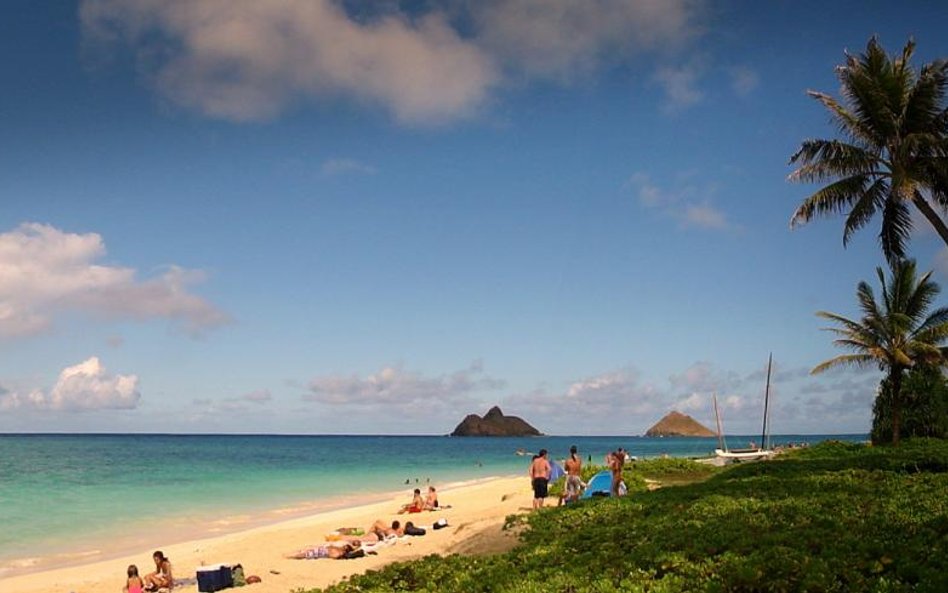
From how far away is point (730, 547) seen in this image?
10.0 meters

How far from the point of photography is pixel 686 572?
918cm

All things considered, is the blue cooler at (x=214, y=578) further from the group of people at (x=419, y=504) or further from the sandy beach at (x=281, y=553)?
the group of people at (x=419, y=504)

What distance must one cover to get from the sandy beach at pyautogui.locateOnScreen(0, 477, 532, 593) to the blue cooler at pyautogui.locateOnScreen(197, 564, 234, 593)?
533mm

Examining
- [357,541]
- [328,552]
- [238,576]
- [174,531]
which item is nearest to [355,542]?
[357,541]

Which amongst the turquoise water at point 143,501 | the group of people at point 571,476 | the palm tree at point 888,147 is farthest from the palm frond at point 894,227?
the turquoise water at point 143,501

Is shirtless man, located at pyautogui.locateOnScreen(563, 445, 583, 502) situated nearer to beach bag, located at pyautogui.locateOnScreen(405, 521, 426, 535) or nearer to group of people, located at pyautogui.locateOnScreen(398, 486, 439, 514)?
beach bag, located at pyautogui.locateOnScreen(405, 521, 426, 535)

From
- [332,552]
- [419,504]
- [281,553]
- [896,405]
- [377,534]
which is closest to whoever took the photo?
[332,552]

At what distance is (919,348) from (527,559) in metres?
26.9

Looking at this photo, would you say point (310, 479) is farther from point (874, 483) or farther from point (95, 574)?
point (874, 483)

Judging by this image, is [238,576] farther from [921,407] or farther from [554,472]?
[921,407]

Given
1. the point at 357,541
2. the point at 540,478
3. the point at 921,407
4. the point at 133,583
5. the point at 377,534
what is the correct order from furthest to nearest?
the point at 921,407 → the point at 540,478 → the point at 377,534 → the point at 357,541 → the point at 133,583

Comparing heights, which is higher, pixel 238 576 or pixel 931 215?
Answer: pixel 931 215

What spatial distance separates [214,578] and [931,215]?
17929 millimetres

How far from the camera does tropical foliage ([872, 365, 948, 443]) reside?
104ft
